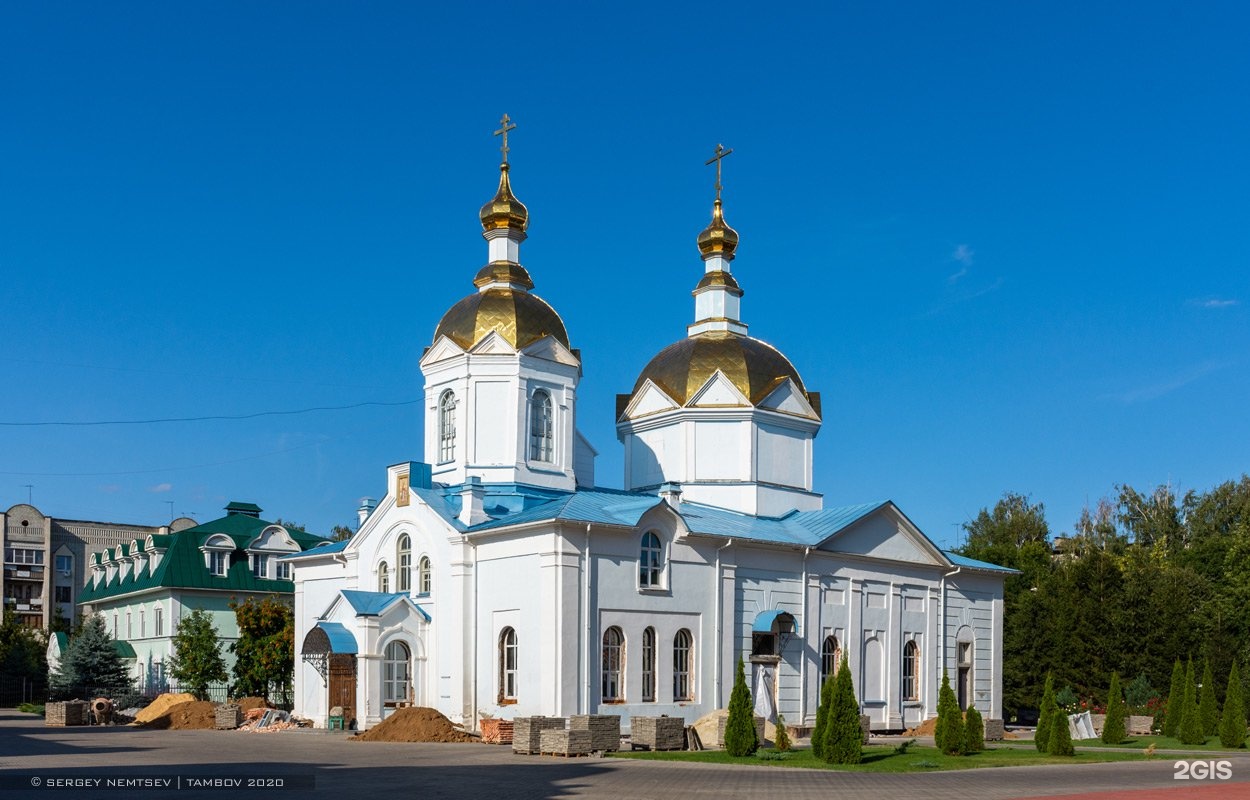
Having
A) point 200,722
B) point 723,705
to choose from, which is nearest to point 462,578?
point 723,705

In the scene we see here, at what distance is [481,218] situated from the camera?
39000 mm

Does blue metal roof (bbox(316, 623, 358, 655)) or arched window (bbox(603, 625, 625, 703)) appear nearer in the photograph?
arched window (bbox(603, 625, 625, 703))

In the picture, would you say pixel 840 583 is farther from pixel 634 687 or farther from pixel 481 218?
pixel 481 218

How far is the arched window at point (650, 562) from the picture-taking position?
32594mm

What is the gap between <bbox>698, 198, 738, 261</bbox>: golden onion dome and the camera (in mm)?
42719

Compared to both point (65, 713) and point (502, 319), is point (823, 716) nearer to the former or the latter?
point (502, 319)

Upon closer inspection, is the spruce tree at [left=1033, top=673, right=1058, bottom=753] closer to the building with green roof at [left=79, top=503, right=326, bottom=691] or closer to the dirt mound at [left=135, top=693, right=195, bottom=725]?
the dirt mound at [left=135, top=693, right=195, bottom=725]

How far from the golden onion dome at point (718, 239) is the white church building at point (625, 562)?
0.29ft

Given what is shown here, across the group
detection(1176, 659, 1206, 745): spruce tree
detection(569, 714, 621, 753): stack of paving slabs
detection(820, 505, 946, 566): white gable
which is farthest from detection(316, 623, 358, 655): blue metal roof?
detection(1176, 659, 1206, 745): spruce tree

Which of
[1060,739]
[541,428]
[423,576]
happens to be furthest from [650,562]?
[1060,739]

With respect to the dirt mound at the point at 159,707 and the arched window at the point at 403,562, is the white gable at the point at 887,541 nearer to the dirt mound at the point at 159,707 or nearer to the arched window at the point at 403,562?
the arched window at the point at 403,562

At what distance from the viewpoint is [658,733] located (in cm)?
2645

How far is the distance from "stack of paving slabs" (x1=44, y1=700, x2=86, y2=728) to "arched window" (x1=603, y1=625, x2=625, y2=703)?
16.2m

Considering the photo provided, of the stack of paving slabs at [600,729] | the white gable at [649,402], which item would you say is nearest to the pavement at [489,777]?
the stack of paving slabs at [600,729]
